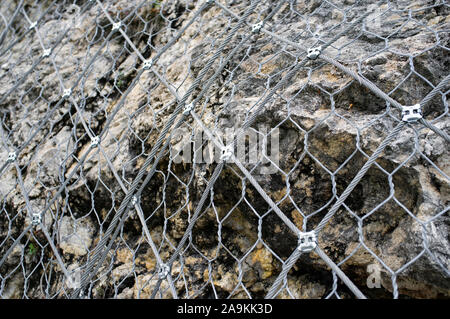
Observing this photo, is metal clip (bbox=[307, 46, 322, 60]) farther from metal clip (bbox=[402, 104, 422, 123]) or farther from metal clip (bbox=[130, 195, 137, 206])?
metal clip (bbox=[130, 195, 137, 206])

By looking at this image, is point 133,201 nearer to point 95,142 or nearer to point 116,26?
point 95,142

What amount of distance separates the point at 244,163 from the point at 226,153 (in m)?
0.04

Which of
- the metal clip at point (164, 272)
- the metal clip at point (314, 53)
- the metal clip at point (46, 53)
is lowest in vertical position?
the metal clip at point (164, 272)

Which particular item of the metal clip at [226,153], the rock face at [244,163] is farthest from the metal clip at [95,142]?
the metal clip at [226,153]

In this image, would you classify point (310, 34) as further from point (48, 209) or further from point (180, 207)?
point (48, 209)

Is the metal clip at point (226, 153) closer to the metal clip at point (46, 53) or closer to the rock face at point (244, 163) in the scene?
the rock face at point (244, 163)

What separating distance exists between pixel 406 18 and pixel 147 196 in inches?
27.4

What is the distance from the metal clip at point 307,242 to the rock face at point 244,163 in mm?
31

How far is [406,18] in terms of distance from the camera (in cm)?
87

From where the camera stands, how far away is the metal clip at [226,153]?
2.69 feet

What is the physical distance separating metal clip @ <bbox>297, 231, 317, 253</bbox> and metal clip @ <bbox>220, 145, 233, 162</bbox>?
22cm

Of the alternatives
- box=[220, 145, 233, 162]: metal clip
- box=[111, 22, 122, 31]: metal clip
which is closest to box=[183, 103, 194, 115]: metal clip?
box=[220, 145, 233, 162]: metal clip

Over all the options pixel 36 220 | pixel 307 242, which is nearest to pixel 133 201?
pixel 36 220
